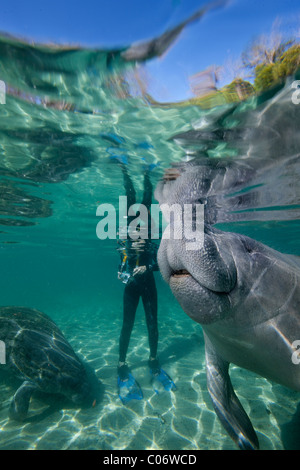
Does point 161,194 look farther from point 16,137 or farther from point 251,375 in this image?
point 251,375

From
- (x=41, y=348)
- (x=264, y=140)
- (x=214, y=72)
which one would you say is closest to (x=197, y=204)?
(x=264, y=140)

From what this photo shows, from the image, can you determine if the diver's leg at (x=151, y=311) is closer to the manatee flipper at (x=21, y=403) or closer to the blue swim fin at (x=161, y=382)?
the blue swim fin at (x=161, y=382)

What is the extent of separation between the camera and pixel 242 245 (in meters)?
2.19

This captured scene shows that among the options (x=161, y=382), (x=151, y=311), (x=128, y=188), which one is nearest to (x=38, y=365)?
(x=151, y=311)

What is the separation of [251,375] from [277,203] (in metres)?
6.59

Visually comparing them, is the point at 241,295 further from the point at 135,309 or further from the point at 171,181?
the point at 171,181

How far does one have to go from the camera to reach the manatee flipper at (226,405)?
3.05 meters

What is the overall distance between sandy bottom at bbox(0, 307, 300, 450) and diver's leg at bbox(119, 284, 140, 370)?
106 cm

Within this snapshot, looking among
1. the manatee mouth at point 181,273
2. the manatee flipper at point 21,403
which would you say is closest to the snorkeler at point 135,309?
the manatee flipper at point 21,403

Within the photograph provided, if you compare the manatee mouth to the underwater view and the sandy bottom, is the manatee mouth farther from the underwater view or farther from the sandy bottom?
the sandy bottom

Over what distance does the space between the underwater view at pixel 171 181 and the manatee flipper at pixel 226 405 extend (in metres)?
0.02

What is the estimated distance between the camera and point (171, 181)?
9.07 metres

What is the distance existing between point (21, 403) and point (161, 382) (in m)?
3.54

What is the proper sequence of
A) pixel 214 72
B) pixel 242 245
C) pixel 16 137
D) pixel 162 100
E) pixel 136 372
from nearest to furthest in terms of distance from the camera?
pixel 242 245 → pixel 214 72 → pixel 162 100 → pixel 16 137 → pixel 136 372
